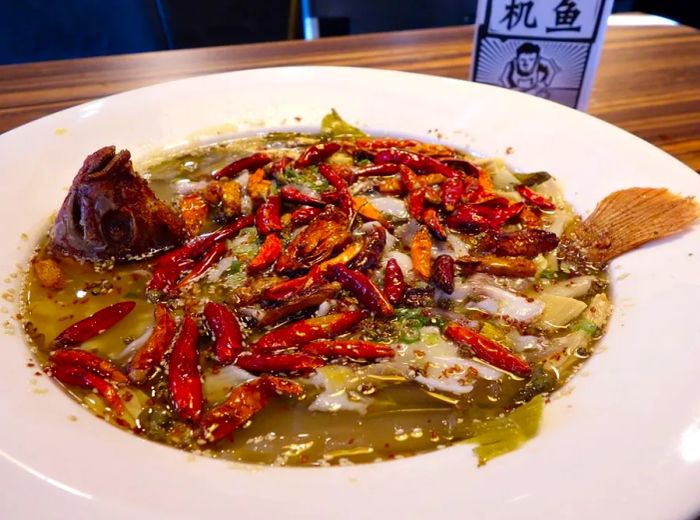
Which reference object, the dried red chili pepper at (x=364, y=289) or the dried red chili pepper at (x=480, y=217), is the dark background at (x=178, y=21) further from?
the dried red chili pepper at (x=364, y=289)

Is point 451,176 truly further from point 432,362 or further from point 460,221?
point 432,362

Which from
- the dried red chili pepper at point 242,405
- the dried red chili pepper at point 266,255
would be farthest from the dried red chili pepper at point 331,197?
the dried red chili pepper at point 242,405

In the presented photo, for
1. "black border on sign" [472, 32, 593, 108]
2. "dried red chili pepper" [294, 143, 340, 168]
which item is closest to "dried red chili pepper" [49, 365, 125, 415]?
"dried red chili pepper" [294, 143, 340, 168]

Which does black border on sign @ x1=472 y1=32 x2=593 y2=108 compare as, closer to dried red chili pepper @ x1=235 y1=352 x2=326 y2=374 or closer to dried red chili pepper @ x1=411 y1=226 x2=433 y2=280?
dried red chili pepper @ x1=411 y1=226 x2=433 y2=280

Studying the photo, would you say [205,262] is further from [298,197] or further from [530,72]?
[530,72]

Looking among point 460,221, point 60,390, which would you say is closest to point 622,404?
point 460,221
